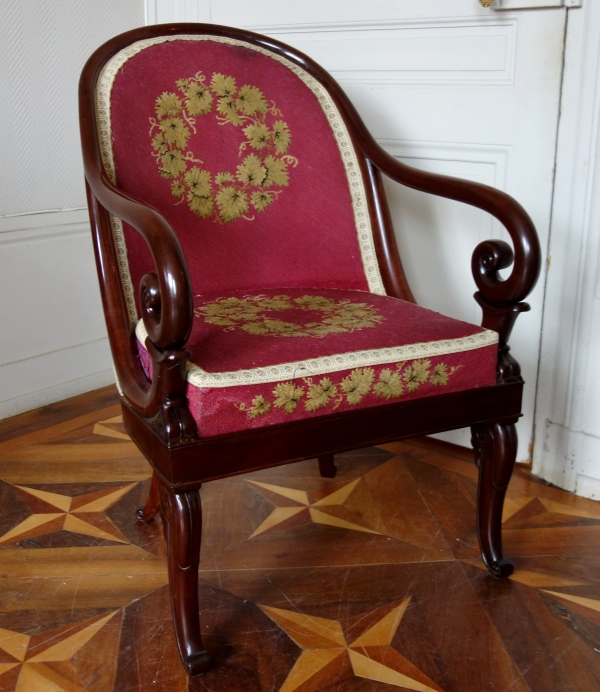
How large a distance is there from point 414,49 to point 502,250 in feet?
2.36

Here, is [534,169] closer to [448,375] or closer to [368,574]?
[448,375]

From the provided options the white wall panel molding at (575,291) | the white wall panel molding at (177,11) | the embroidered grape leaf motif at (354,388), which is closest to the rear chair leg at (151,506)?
the embroidered grape leaf motif at (354,388)

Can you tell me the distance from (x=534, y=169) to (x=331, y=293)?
0.55 meters

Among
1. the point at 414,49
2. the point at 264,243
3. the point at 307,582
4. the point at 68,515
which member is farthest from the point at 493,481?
the point at 414,49

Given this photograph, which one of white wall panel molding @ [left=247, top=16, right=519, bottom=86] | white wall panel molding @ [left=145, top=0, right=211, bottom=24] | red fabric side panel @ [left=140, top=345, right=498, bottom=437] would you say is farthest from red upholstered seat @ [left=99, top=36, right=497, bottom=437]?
white wall panel molding @ [left=145, top=0, right=211, bottom=24]

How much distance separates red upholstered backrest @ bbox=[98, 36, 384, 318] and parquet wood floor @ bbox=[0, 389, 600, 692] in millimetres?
486

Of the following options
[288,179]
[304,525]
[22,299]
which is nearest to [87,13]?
[22,299]

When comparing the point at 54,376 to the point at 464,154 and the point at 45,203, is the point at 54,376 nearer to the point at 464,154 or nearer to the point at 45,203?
the point at 45,203

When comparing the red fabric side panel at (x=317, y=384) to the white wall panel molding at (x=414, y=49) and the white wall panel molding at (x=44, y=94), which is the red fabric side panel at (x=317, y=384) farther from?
the white wall panel molding at (x=44, y=94)

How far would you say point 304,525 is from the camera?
161cm

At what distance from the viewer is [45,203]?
7.17 ft

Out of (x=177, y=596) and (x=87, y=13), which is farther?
(x=87, y=13)

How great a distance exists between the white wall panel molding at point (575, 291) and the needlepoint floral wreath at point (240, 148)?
0.57 m

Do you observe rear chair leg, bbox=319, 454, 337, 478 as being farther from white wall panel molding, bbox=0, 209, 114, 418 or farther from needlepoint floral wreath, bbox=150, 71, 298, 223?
white wall panel molding, bbox=0, 209, 114, 418
